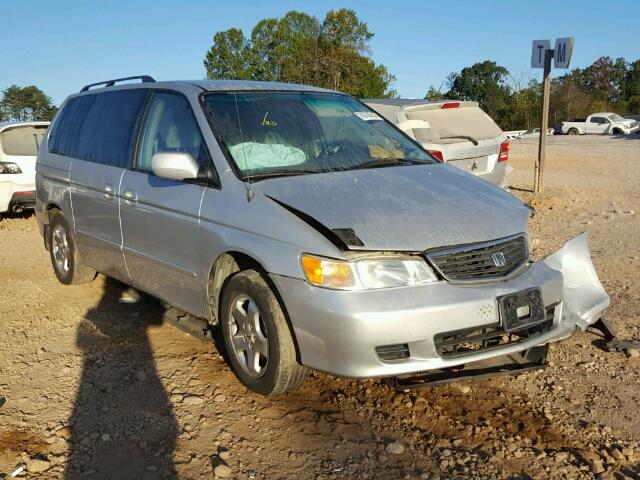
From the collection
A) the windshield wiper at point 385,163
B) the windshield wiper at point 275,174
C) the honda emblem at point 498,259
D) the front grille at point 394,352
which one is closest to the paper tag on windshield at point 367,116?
the windshield wiper at point 385,163

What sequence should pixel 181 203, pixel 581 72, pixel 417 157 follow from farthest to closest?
pixel 581 72, pixel 417 157, pixel 181 203

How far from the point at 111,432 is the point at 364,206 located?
5.98 ft

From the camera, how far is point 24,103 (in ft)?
136

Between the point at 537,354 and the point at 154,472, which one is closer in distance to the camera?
the point at 154,472

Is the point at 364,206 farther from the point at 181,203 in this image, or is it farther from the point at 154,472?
the point at 154,472

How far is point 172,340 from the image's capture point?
496 centimetres

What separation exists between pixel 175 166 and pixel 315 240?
1179 mm

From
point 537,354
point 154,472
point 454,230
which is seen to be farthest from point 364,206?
point 154,472

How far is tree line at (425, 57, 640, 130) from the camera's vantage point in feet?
187

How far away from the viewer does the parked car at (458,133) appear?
8094 mm

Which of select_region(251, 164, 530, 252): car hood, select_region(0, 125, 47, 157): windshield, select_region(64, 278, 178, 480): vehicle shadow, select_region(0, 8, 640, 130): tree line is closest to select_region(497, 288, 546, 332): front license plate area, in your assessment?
select_region(251, 164, 530, 252): car hood

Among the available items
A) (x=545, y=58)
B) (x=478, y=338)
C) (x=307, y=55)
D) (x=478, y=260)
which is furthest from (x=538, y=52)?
(x=307, y=55)

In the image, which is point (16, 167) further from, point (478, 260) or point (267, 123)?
point (478, 260)

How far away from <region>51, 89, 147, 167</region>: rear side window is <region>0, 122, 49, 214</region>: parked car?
13.7 ft
